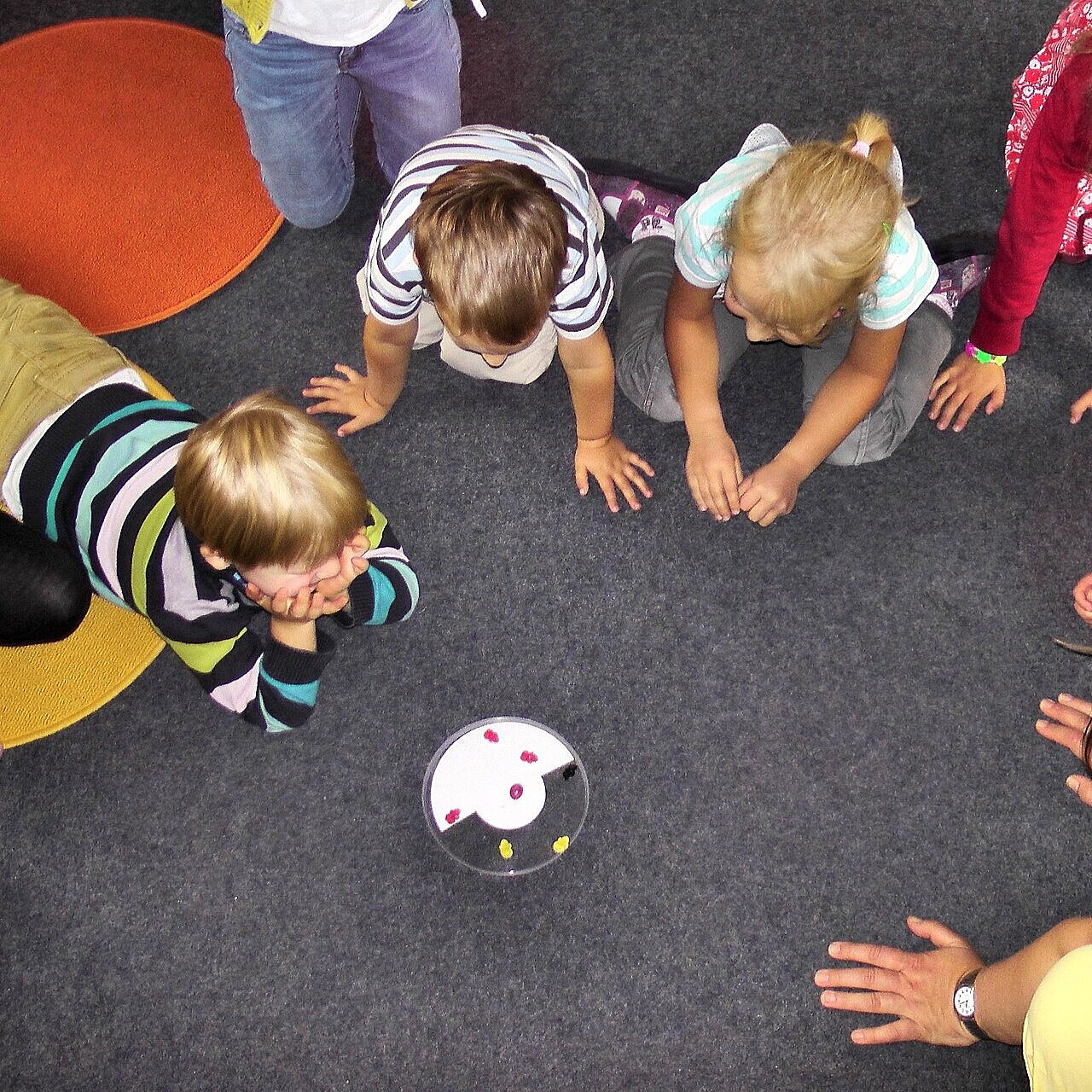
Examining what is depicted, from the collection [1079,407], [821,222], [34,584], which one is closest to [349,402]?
[34,584]

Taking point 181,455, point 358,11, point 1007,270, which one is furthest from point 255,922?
point 1007,270

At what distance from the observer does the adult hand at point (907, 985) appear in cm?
123

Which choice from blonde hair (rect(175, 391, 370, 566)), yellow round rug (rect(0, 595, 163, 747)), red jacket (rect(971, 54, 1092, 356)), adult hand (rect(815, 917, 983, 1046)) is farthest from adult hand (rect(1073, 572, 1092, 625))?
yellow round rug (rect(0, 595, 163, 747))

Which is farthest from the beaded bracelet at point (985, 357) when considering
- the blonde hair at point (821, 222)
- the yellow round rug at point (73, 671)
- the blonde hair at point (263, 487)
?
the yellow round rug at point (73, 671)

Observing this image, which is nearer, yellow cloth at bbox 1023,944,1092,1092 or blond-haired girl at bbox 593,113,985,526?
yellow cloth at bbox 1023,944,1092,1092

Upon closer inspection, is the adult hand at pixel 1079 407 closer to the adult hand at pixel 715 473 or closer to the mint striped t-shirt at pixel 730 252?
the mint striped t-shirt at pixel 730 252

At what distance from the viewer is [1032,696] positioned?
55.2 inches

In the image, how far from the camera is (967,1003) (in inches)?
47.3

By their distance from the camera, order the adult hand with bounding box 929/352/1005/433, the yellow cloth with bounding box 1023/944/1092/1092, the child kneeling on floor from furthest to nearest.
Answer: the adult hand with bounding box 929/352/1005/433 < the child kneeling on floor < the yellow cloth with bounding box 1023/944/1092/1092

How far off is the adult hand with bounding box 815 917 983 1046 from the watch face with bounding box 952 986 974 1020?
0.03 ft

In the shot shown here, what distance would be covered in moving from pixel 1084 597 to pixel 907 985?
0.57 metres

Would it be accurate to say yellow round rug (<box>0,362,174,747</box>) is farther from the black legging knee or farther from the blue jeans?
the blue jeans

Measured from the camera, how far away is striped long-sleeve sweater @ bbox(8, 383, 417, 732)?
115 cm

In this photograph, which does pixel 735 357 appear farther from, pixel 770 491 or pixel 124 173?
pixel 124 173
